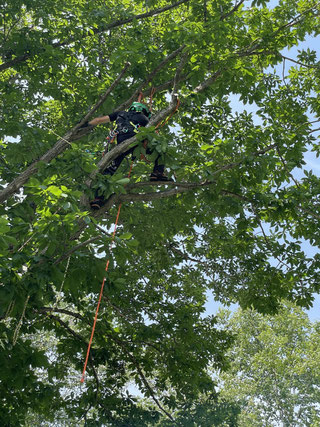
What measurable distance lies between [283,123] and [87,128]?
12.0 feet

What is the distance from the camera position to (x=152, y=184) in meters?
6.03

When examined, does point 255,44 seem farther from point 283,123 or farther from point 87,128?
Answer: point 87,128

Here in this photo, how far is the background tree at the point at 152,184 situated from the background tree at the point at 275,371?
1765 centimetres

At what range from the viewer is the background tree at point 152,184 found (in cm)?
559

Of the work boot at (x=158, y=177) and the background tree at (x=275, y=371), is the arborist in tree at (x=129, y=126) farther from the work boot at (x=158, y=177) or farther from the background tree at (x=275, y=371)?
the background tree at (x=275, y=371)

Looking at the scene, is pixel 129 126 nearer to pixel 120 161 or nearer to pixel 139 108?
pixel 139 108

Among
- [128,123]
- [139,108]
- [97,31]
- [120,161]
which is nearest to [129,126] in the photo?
[128,123]

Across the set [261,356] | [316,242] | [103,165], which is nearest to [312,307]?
[316,242]

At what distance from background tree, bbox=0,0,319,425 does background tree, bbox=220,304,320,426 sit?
17.6 metres

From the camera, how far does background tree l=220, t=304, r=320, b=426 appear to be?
26.7 m

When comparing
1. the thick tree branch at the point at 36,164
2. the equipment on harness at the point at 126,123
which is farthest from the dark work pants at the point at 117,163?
the thick tree branch at the point at 36,164

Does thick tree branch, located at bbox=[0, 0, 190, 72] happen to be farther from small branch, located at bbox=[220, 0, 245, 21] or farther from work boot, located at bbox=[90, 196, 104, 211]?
work boot, located at bbox=[90, 196, 104, 211]

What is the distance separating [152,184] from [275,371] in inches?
932

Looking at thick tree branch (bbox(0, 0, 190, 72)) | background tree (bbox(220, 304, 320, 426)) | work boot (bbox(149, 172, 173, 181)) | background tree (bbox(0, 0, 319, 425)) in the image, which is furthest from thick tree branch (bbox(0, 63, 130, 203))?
background tree (bbox(220, 304, 320, 426))
